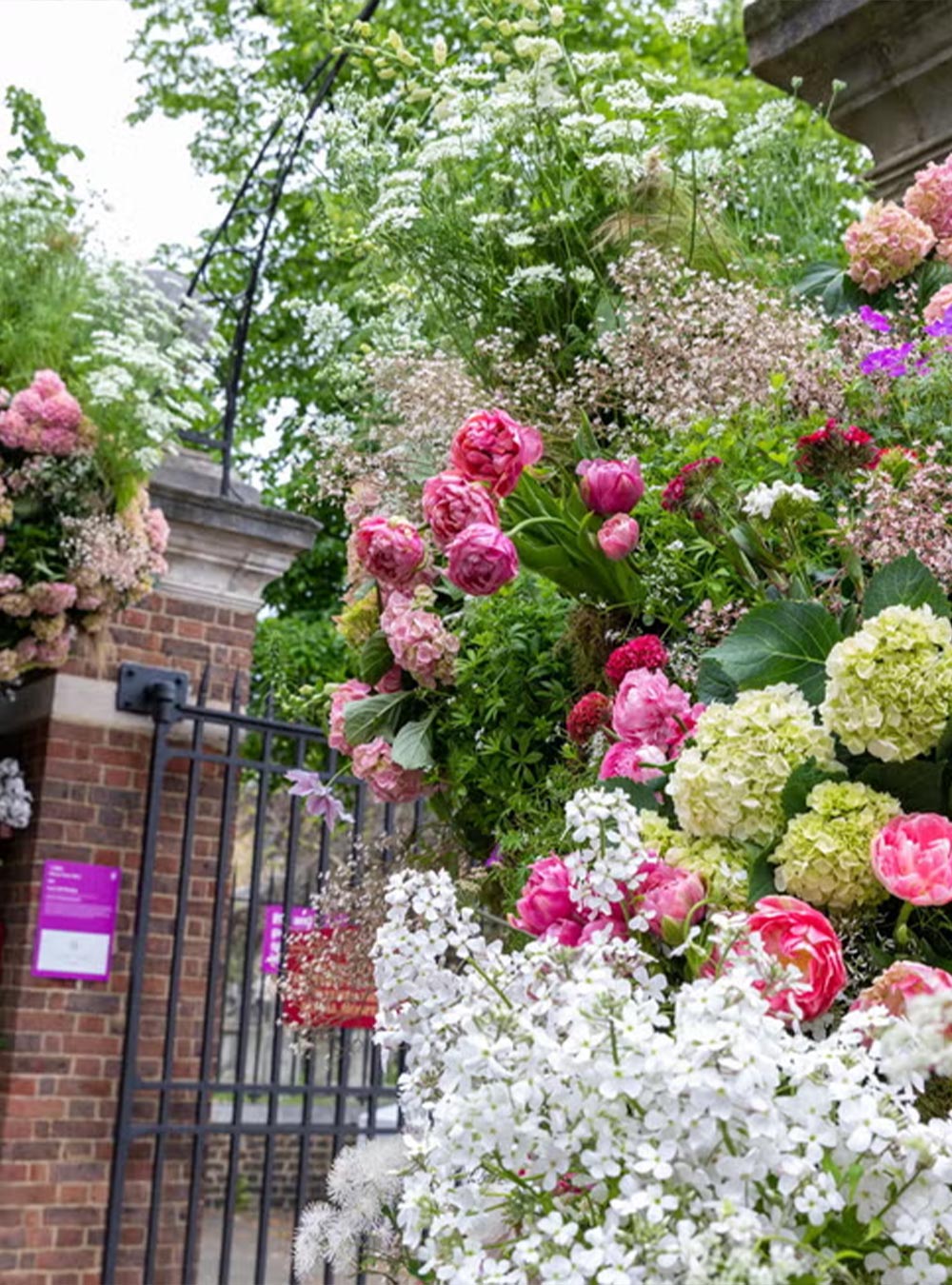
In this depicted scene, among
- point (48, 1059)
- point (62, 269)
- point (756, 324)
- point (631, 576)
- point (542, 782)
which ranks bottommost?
point (48, 1059)

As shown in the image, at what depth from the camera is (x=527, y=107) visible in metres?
2.76

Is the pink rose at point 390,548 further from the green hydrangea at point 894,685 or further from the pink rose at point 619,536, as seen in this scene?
the green hydrangea at point 894,685

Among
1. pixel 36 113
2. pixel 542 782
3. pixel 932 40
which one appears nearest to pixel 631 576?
pixel 542 782

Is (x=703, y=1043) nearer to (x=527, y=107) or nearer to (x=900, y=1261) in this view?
(x=900, y=1261)

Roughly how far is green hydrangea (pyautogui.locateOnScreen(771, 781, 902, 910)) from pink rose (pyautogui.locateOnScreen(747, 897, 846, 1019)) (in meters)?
0.07

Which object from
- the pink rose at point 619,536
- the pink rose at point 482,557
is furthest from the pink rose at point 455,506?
the pink rose at point 619,536

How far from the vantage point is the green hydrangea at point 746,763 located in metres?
1.46

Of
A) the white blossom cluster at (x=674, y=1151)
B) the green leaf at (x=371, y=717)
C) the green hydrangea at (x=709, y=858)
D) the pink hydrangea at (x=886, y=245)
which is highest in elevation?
the pink hydrangea at (x=886, y=245)

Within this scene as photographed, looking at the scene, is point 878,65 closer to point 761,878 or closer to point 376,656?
point 376,656

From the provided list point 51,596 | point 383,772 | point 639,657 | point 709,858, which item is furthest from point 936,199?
point 51,596

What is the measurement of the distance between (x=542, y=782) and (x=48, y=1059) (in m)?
3.85

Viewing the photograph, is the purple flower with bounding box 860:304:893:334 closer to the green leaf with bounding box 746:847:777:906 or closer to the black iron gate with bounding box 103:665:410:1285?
the green leaf with bounding box 746:847:777:906

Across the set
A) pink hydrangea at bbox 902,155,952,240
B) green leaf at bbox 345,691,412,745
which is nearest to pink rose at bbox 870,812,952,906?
green leaf at bbox 345,691,412,745

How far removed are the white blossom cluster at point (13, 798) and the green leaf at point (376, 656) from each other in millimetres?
3571
